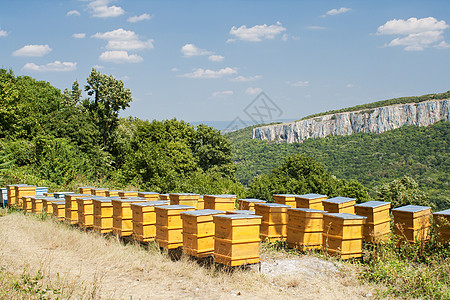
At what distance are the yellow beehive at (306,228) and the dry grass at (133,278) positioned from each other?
1.41ft

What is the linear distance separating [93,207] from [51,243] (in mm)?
1460

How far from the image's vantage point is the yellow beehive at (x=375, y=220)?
8148 mm

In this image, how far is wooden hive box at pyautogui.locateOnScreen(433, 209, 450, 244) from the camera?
7.26m

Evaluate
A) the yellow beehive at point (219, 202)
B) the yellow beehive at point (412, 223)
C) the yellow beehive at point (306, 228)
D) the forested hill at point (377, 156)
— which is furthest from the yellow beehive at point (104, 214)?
the forested hill at point (377, 156)

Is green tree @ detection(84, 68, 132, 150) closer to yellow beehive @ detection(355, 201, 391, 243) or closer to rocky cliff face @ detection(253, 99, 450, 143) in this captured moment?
yellow beehive @ detection(355, 201, 391, 243)

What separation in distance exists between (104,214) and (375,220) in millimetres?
7113

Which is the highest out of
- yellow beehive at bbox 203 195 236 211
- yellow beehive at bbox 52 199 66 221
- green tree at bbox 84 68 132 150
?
green tree at bbox 84 68 132 150

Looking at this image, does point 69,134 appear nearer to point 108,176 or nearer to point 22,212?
point 108,176

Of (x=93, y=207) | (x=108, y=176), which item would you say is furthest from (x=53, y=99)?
(x=93, y=207)

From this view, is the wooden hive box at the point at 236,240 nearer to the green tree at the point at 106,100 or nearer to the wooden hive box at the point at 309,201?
the wooden hive box at the point at 309,201

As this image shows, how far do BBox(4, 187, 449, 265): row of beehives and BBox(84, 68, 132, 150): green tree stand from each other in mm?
25433

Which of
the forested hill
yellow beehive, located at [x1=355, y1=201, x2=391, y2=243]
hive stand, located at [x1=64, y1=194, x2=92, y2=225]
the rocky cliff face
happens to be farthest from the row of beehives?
the rocky cliff face

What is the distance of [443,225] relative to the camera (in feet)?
24.0

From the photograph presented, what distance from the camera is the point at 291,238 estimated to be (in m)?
8.48
